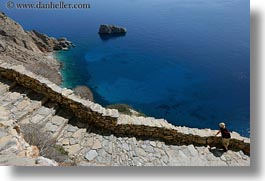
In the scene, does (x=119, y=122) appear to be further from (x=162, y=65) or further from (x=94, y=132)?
(x=162, y=65)

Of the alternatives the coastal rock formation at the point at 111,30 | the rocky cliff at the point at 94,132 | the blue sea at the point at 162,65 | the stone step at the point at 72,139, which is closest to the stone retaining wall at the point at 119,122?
the rocky cliff at the point at 94,132

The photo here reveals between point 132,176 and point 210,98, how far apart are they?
625 inches

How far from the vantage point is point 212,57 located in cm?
1822

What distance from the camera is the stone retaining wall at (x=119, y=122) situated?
4773mm

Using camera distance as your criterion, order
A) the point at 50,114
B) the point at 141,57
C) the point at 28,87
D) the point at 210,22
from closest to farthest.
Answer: the point at 50,114
the point at 28,87
the point at 210,22
the point at 141,57

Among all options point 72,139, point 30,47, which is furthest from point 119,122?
point 30,47

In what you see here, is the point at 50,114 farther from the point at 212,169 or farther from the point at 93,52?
the point at 93,52

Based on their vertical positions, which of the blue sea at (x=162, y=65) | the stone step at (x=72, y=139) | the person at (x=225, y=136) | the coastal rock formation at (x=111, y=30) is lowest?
the stone step at (x=72, y=139)

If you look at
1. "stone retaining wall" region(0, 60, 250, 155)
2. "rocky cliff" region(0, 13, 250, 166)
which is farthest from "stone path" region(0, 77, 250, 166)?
→ "stone retaining wall" region(0, 60, 250, 155)

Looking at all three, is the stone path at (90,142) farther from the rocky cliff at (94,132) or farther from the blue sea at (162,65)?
the blue sea at (162,65)

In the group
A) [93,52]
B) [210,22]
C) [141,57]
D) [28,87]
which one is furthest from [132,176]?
[93,52]

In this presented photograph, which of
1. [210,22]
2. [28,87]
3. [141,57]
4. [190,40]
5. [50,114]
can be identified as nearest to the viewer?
[50,114]

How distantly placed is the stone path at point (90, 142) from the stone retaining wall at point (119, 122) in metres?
0.14

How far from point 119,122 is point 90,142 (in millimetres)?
658
